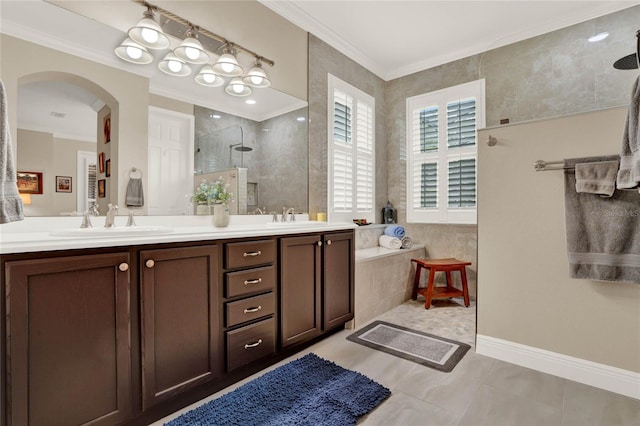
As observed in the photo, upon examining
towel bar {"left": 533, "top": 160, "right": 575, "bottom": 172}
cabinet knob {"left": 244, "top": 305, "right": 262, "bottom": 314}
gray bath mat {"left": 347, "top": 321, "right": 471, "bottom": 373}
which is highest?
towel bar {"left": 533, "top": 160, "right": 575, "bottom": 172}

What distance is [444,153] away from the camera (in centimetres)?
375

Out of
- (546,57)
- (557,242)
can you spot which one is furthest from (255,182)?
(546,57)

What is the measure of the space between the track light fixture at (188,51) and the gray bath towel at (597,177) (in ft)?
7.67

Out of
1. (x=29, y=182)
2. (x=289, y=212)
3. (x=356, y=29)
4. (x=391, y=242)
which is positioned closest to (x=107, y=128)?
(x=29, y=182)

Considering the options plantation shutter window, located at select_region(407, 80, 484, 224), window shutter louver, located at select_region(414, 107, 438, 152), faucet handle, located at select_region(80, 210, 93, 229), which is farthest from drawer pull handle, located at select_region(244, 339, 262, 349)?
window shutter louver, located at select_region(414, 107, 438, 152)

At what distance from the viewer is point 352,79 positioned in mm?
3715

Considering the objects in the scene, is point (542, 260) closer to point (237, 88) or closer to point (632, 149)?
point (632, 149)

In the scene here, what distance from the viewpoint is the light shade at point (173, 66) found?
2.12m

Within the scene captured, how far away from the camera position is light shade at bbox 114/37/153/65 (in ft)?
6.29

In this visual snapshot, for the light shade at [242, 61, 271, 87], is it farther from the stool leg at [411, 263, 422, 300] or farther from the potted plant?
the stool leg at [411, 263, 422, 300]

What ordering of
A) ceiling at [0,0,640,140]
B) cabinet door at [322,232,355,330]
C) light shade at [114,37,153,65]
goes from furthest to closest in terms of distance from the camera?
cabinet door at [322,232,355,330]
light shade at [114,37,153,65]
ceiling at [0,0,640,140]

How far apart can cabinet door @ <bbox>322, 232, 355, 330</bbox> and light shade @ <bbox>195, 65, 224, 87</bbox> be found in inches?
57.4

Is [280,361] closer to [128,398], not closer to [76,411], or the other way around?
[128,398]

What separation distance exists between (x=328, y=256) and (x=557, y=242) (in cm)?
154
